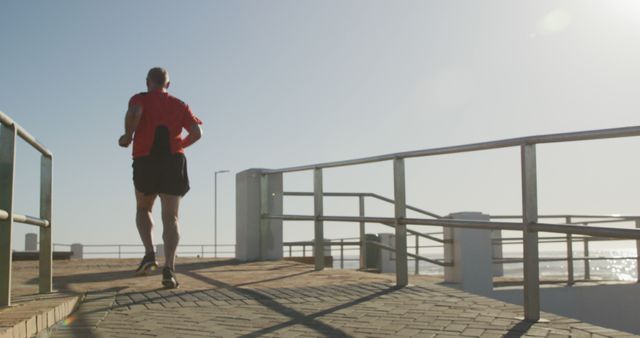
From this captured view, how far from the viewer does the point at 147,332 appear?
3.58m

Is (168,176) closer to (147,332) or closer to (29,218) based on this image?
(29,218)

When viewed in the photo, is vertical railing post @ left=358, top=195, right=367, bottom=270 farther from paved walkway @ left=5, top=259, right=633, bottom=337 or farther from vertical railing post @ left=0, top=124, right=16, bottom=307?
vertical railing post @ left=0, top=124, right=16, bottom=307

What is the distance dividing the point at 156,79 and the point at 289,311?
241 centimetres

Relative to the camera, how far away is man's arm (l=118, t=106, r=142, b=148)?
5.50 meters

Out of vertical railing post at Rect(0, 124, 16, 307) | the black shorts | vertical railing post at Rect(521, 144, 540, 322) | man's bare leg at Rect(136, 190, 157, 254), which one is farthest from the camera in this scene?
man's bare leg at Rect(136, 190, 157, 254)

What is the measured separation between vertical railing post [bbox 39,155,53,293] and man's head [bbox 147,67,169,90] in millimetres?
1039

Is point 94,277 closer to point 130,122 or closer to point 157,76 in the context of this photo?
point 130,122

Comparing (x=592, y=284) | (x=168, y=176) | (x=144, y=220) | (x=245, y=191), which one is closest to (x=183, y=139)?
(x=168, y=176)

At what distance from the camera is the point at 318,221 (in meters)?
7.82

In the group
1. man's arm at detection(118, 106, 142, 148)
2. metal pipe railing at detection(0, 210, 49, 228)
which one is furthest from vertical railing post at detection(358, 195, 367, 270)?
metal pipe railing at detection(0, 210, 49, 228)

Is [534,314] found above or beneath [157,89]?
beneath

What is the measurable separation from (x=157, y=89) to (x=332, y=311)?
8.12ft

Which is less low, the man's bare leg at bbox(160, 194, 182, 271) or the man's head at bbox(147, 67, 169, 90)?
the man's head at bbox(147, 67, 169, 90)

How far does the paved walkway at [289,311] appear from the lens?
11.9 feet
